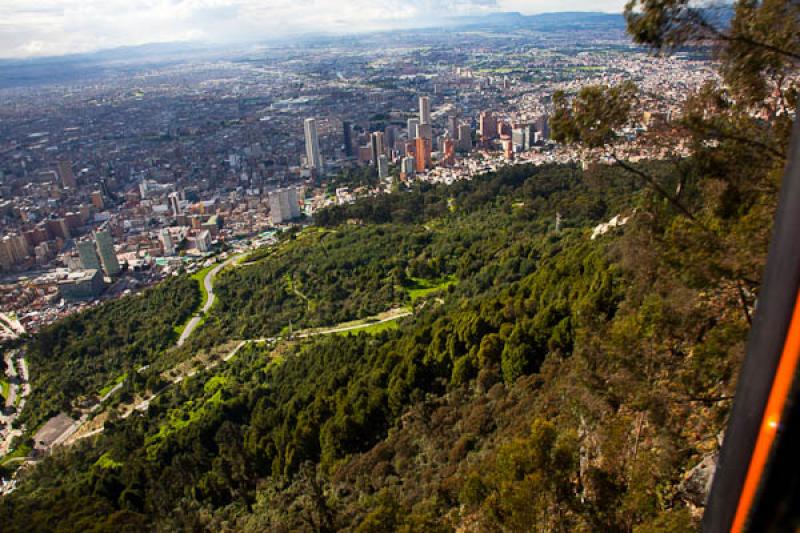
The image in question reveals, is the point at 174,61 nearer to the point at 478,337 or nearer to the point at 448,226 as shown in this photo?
the point at 448,226

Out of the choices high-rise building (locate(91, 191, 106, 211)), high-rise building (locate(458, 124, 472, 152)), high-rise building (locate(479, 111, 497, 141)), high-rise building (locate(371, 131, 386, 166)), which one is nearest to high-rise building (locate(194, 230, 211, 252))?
high-rise building (locate(91, 191, 106, 211))

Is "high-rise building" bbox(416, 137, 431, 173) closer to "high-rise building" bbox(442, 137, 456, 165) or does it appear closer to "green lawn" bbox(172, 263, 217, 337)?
"high-rise building" bbox(442, 137, 456, 165)

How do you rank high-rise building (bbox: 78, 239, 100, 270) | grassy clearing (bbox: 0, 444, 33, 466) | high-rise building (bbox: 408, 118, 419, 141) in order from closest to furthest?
1. grassy clearing (bbox: 0, 444, 33, 466)
2. high-rise building (bbox: 78, 239, 100, 270)
3. high-rise building (bbox: 408, 118, 419, 141)

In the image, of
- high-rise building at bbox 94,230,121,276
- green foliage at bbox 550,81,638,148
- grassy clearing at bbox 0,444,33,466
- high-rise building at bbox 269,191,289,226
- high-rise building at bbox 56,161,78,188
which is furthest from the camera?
high-rise building at bbox 56,161,78,188

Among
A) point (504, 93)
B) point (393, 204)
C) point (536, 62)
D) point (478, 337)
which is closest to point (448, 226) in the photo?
point (393, 204)

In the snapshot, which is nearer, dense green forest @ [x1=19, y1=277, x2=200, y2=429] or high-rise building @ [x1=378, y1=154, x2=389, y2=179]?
dense green forest @ [x1=19, y1=277, x2=200, y2=429]

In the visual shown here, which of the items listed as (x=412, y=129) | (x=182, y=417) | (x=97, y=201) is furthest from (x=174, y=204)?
(x=182, y=417)

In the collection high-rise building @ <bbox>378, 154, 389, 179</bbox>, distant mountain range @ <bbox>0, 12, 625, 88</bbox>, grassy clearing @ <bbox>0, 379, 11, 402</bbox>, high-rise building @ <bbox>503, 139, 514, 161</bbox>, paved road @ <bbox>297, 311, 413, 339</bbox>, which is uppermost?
distant mountain range @ <bbox>0, 12, 625, 88</bbox>

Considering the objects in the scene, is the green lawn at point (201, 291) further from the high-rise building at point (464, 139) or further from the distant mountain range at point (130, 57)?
the distant mountain range at point (130, 57)
